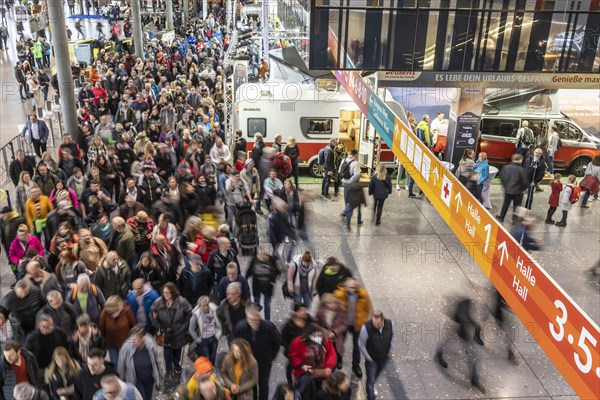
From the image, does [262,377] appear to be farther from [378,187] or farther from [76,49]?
[76,49]

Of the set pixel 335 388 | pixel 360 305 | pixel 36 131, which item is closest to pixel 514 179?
pixel 360 305

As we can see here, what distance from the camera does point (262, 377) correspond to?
7.59m

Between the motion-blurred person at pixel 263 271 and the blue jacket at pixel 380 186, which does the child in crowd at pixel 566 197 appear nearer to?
the blue jacket at pixel 380 186

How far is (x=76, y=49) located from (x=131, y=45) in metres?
5.05

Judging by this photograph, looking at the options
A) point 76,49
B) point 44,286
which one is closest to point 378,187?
point 44,286

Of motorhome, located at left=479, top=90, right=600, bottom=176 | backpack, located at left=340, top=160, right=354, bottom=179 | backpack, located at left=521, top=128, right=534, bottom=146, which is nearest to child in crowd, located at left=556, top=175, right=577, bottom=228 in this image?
backpack, located at left=521, top=128, right=534, bottom=146

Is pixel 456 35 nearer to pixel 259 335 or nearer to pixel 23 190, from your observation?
pixel 259 335

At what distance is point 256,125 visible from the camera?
55.0ft

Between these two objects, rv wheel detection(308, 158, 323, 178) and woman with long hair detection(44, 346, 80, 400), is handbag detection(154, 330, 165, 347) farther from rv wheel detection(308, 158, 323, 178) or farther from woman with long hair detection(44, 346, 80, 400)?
rv wheel detection(308, 158, 323, 178)

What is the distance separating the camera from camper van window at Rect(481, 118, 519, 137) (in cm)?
1777

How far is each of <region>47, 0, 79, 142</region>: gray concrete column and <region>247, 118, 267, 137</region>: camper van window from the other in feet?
16.5

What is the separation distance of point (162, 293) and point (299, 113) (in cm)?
971

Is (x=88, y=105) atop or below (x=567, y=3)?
below

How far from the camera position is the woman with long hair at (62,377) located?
21.4ft
